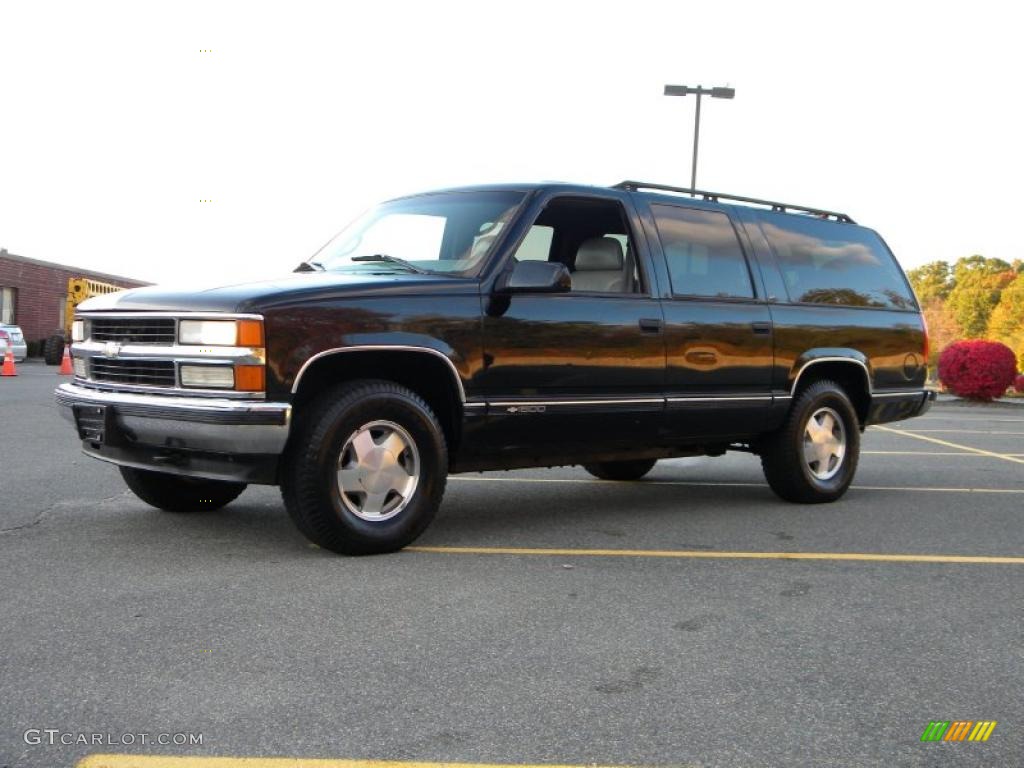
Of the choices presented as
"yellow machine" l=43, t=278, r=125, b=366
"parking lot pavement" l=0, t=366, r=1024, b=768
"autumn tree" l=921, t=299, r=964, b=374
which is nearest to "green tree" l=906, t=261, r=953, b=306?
"autumn tree" l=921, t=299, r=964, b=374

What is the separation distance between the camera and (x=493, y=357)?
217 inches

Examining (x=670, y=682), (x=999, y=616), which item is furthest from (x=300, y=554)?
(x=999, y=616)

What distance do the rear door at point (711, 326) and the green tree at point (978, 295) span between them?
112674 mm

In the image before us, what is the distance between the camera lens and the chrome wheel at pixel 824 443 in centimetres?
736

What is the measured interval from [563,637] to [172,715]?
1.46 meters

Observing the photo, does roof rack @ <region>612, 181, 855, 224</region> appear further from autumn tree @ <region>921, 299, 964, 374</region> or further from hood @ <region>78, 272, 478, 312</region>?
autumn tree @ <region>921, 299, 964, 374</region>

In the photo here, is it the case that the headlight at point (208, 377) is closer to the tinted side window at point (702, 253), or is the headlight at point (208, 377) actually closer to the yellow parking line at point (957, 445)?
the tinted side window at point (702, 253)

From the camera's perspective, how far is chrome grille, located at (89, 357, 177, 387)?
5043mm

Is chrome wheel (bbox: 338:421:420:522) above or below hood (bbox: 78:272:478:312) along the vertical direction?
below

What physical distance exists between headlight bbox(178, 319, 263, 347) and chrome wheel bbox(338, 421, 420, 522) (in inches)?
27.1

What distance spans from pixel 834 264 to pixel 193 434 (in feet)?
16.4

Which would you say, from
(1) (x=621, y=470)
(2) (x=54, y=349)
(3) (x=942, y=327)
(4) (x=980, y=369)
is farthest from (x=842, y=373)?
(3) (x=942, y=327)

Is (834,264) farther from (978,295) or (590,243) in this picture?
(978,295)

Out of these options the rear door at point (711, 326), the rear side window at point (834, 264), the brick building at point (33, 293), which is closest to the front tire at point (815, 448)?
the rear door at point (711, 326)
